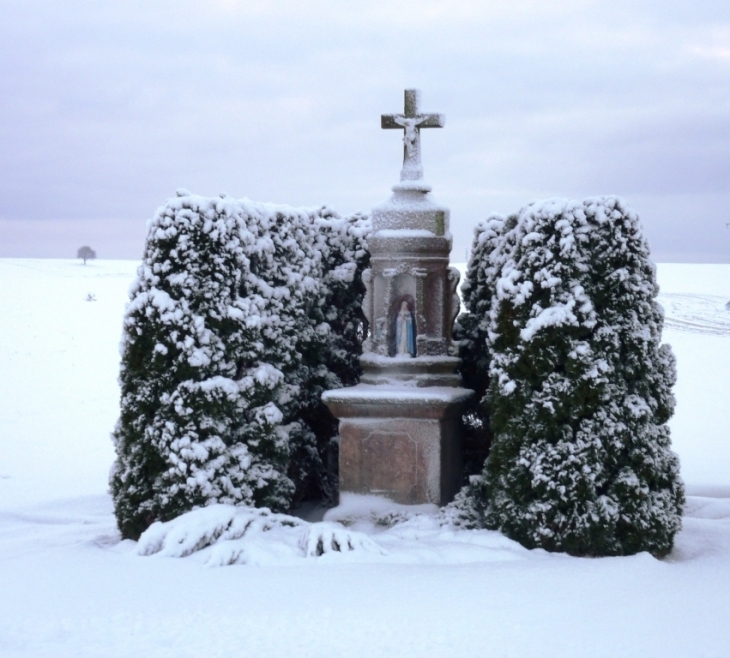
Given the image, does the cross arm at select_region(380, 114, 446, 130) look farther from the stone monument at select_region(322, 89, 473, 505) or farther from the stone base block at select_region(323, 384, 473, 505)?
the stone base block at select_region(323, 384, 473, 505)

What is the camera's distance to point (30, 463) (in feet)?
42.0

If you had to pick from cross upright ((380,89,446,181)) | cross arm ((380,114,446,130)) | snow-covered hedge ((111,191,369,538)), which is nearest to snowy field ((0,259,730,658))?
snow-covered hedge ((111,191,369,538))

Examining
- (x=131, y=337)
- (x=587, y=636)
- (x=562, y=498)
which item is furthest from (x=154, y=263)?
(x=587, y=636)

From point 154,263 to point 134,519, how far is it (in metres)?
2.16

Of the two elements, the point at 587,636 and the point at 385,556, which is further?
the point at 385,556

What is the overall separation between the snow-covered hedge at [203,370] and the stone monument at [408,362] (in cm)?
71

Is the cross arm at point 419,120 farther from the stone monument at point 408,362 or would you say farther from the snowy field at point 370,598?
the snowy field at point 370,598

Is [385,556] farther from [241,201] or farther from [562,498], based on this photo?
[241,201]

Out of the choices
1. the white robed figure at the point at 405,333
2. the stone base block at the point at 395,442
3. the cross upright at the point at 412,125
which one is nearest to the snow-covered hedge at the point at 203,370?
the stone base block at the point at 395,442

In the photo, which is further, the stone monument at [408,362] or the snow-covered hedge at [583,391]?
the stone monument at [408,362]

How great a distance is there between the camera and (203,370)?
726 cm

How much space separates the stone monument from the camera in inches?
309

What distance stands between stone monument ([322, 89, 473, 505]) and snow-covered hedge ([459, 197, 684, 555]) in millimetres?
979

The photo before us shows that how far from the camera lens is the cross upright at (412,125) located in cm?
862
